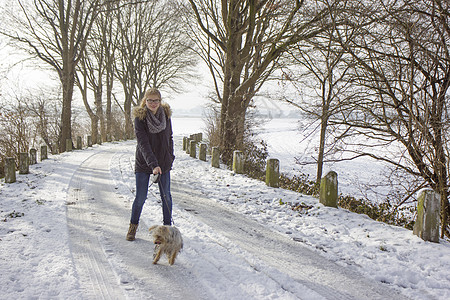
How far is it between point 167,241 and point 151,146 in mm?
1364

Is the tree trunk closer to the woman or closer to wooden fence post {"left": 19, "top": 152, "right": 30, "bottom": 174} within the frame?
wooden fence post {"left": 19, "top": 152, "right": 30, "bottom": 174}

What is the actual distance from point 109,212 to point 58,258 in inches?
68.6

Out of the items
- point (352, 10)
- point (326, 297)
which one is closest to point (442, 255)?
point (326, 297)

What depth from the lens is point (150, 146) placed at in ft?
12.7

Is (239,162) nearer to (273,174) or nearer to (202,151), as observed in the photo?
(273,174)

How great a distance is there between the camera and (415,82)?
4918 millimetres

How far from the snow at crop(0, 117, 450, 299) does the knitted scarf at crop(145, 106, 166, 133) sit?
157cm

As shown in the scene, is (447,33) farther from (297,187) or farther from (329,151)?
(297,187)

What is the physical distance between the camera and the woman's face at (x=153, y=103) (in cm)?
387

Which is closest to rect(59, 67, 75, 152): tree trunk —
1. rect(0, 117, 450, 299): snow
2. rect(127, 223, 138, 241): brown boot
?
rect(0, 117, 450, 299): snow

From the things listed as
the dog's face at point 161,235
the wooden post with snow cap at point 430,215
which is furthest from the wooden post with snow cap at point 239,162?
the dog's face at point 161,235

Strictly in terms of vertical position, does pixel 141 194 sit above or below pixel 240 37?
below

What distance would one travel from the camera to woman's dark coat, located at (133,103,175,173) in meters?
3.79

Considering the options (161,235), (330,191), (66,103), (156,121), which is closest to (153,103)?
(156,121)
